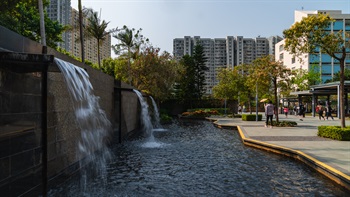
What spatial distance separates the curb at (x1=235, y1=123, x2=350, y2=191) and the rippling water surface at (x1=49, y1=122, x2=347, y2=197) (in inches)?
6.7

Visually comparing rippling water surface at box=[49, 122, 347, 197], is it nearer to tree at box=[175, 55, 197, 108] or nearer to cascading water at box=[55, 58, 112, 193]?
cascading water at box=[55, 58, 112, 193]

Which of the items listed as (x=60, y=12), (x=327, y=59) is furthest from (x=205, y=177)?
(x=327, y=59)

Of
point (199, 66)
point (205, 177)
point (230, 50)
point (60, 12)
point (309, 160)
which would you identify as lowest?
point (205, 177)

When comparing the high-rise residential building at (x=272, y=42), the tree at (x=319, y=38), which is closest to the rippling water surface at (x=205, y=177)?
the tree at (x=319, y=38)

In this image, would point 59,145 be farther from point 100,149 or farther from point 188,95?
point 188,95

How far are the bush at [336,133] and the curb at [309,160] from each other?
388 cm

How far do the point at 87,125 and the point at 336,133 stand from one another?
10969mm

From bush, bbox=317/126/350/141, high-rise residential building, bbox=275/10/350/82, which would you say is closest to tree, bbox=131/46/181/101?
bush, bbox=317/126/350/141

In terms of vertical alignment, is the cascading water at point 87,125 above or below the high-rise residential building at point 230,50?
below

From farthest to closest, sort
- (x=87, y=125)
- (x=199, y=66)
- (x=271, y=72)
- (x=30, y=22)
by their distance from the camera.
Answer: (x=199, y=66) < (x=30, y=22) < (x=271, y=72) < (x=87, y=125)

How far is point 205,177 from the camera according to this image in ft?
24.3

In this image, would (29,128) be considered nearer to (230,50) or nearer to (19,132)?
(19,132)

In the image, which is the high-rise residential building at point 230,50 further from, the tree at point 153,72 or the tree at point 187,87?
the tree at point 153,72

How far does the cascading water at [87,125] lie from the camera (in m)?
6.80
